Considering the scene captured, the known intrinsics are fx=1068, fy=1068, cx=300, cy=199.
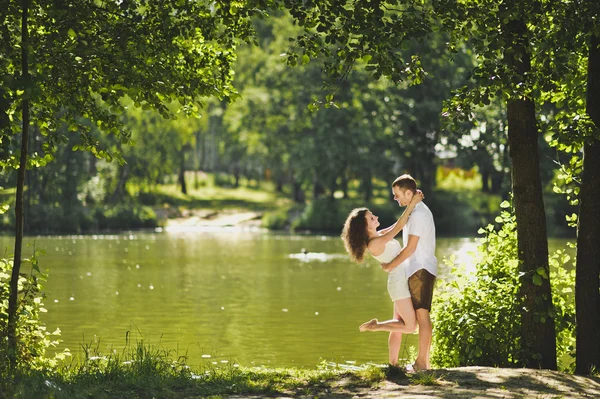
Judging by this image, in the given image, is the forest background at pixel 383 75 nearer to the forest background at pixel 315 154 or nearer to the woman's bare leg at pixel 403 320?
the woman's bare leg at pixel 403 320

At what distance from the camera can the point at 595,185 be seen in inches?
418

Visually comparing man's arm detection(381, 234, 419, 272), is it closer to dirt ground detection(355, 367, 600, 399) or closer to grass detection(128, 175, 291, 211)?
dirt ground detection(355, 367, 600, 399)

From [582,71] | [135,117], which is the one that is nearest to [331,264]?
[582,71]

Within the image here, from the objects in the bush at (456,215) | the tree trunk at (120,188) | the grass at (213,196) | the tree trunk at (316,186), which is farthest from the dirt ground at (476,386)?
the grass at (213,196)

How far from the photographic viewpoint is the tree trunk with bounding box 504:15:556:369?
418 inches

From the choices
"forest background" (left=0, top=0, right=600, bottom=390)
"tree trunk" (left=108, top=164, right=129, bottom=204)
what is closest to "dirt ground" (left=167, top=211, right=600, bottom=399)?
"forest background" (left=0, top=0, right=600, bottom=390)

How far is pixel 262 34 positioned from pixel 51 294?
188 ft

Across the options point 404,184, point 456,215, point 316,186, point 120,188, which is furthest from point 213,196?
point 404,184

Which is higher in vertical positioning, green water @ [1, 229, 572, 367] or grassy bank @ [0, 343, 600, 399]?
grassy bank @ [0, 343, 600, 399]

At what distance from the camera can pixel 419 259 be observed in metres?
10.3

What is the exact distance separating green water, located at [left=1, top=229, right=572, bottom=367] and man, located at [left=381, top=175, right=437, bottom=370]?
192cm

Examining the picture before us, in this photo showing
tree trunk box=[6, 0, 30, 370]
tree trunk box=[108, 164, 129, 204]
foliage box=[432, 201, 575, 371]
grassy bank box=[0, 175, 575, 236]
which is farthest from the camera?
tree trunk box=[108, 164, 129, 204]

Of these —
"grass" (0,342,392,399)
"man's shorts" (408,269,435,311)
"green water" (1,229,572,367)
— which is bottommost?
"green water" (1,229,572,367)

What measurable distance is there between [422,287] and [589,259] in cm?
173
